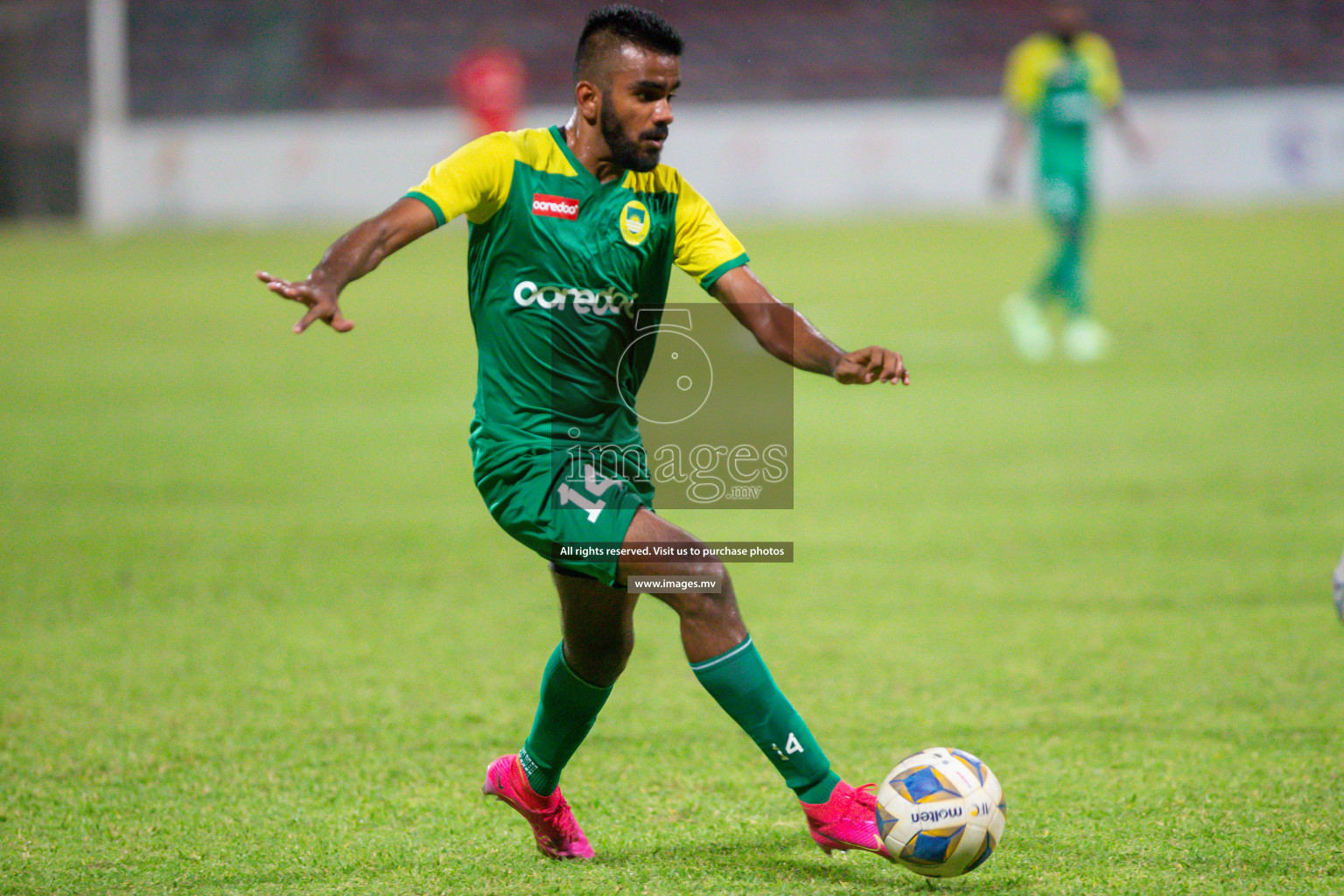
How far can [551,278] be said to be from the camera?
130 inches

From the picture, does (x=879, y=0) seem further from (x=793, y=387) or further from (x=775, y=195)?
(x=793, y=387)

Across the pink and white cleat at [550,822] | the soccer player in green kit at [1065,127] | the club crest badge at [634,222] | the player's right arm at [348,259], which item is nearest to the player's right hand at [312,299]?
→ the player's right arm at [348,259]

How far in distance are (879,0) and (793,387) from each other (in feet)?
63.3

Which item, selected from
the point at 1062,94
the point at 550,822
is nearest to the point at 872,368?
the point at 550,822

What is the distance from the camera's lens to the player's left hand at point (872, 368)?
3.12 meters

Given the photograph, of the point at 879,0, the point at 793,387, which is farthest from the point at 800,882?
the point at 879,0

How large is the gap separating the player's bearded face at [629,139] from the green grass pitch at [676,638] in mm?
1602

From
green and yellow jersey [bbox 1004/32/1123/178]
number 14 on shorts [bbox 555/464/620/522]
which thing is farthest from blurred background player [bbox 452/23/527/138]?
number 14 on shorts [bbox 555/464/620/522]

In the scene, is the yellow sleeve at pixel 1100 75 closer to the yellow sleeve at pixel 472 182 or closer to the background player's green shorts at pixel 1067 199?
the background player's green shorts at pixel 1067 199

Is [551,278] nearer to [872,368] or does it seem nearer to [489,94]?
[872,368]

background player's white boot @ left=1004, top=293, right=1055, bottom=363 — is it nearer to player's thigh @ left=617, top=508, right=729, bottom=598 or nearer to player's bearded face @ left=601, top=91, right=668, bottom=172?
player's bearded face @ left=601, top=91, right=668, bottom=172

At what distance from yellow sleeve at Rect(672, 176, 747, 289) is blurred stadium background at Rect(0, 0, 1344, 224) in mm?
20923

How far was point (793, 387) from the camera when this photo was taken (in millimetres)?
11023

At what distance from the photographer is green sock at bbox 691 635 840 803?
3.10 m
